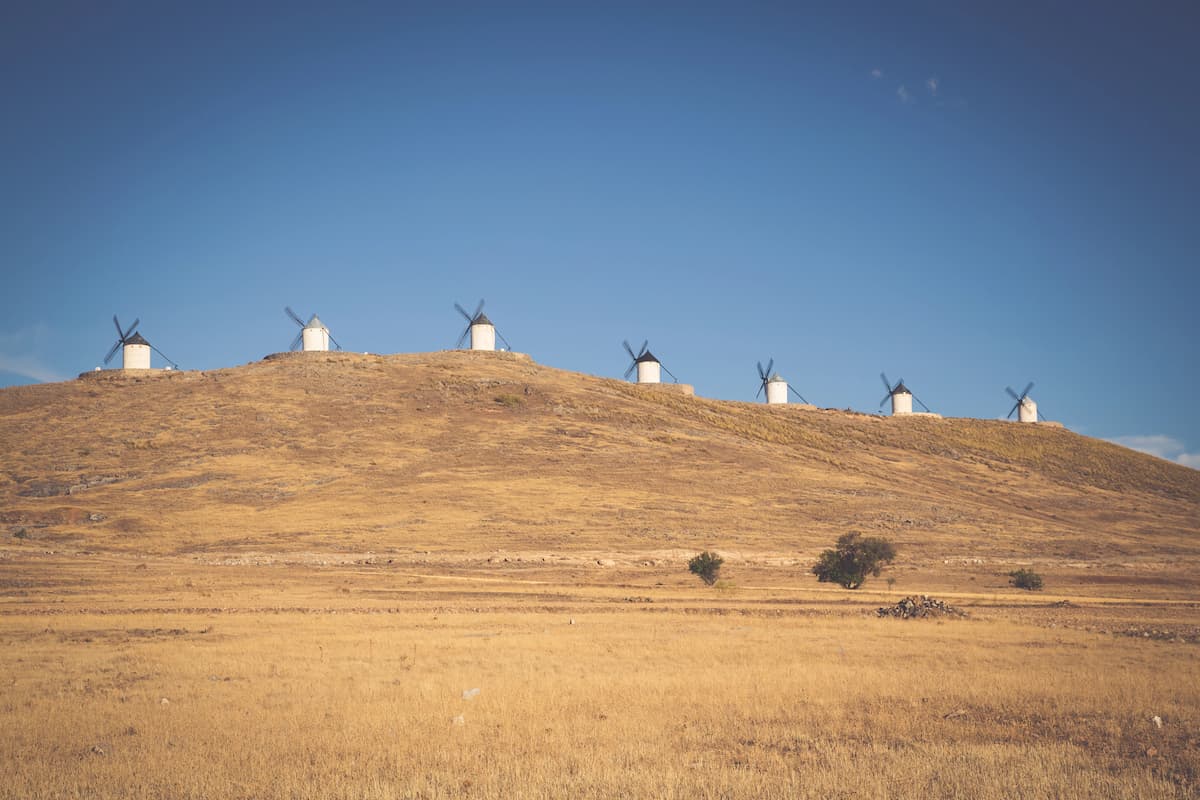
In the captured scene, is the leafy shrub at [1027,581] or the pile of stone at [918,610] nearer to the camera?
the pile of stone at [918,610]

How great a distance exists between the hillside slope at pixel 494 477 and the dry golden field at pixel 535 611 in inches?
16.4

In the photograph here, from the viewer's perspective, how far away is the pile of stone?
2784 centimetres

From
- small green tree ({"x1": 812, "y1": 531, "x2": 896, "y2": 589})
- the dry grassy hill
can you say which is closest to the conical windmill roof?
the dry grassy hill

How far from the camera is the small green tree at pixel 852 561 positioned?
40906mm

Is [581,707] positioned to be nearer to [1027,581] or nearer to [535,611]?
[535,611]

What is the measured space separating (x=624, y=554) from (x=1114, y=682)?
34118mm

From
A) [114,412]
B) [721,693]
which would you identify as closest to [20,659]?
[721,693]

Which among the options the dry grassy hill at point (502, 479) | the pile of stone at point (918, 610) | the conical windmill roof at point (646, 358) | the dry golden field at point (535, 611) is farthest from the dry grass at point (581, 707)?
the conical windmill roof at point (646, 358)

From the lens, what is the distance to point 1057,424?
136375 millimetres

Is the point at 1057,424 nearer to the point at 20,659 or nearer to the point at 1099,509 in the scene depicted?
the point at 1099,509

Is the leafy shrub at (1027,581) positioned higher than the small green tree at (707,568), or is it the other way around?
the small green tree at (707,568)

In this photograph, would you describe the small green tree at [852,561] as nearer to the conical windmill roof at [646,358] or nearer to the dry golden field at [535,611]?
the dry golden field at [535,611]

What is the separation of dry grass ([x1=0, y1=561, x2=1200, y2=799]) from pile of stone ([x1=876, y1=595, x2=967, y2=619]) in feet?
3.93

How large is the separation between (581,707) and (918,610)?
16609 millimetres
